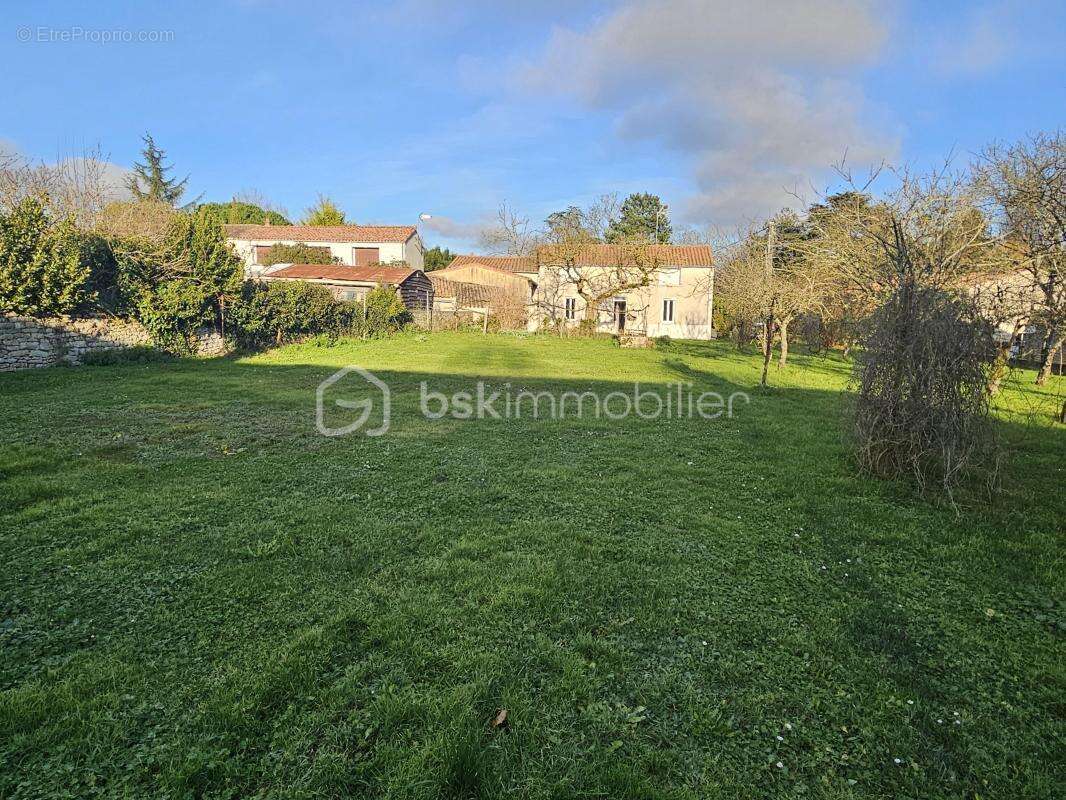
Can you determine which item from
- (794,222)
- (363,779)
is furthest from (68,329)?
(794,222)

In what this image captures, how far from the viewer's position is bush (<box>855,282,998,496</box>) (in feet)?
17.0

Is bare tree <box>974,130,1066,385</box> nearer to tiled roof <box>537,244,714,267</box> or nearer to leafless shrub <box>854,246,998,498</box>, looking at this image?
leafless shrub <box>854,246,998,498</box>

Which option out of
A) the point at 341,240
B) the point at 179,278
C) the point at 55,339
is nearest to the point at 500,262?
the point at 341,240

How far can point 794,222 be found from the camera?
643 inches

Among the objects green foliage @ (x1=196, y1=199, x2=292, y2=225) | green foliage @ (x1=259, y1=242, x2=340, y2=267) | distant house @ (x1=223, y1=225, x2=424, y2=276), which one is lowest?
green foliage @ (x1=259, y1=242, x2=340, y2=267)

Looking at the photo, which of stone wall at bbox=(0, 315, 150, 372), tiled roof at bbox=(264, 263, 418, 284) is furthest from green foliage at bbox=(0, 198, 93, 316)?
tiled roof at bbox=(264, 263, 418, 284)

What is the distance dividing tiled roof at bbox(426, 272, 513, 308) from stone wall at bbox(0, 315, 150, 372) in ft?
57.0

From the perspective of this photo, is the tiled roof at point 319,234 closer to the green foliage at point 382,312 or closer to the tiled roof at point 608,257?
the tiled roof at point 608,257

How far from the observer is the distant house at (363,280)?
A: 2497 centimetres

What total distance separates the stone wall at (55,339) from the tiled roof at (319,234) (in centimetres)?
2591

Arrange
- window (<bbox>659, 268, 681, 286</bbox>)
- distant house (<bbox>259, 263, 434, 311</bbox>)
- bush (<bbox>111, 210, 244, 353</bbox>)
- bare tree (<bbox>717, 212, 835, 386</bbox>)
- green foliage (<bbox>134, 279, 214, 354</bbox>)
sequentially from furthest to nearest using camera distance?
1. window (<bbox>659, 268, 681, 286</bbox>)
2. distant house (<bbox>259, 263, 434, 311</bbox>)
3. green foliage (<bbox>134, 279, 214, 354</bbox>)
4. bush (<bbox>111, 210, 244, 353</bbox>)
5. bare tree (<bbox>717, 212, 835, 386</bbox>)

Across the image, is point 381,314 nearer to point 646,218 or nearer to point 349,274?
point 349,274

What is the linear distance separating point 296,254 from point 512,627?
3714 cm

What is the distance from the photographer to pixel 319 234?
3766 centimetres
